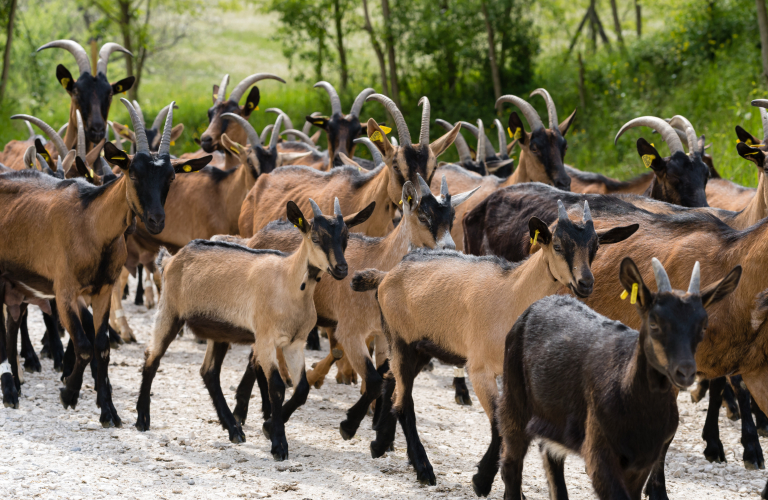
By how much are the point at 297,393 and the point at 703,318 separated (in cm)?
336

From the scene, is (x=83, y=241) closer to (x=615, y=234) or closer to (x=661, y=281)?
(x=615, y=234)

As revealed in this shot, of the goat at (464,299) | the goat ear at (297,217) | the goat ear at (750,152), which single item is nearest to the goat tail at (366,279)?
the goat at (464,299)

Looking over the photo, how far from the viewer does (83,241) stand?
279 inches

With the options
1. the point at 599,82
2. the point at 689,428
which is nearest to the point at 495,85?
the point at 599,82

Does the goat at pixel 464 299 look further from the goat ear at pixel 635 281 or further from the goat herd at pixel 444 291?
the goat ear at pixel 635 281

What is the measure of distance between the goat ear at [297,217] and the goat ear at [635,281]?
9.19 ft

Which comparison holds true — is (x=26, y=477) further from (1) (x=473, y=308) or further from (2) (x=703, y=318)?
(2) (x=703, y=318)

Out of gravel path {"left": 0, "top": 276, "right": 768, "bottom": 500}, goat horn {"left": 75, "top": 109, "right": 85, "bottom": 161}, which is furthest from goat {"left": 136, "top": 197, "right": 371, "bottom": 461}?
goat horn {"left": 75, "top": 109, "right": 85, "bottom": 161}

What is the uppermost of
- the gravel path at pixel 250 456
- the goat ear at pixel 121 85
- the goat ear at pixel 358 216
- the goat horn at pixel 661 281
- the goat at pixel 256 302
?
the goat ear at pixel 121 85

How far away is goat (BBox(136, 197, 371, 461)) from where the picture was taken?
6.12m

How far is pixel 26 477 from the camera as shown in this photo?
5301 mm

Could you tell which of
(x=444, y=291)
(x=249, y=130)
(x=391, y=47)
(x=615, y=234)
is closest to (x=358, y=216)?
(x=444, y=291)

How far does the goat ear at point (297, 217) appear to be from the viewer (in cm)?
624

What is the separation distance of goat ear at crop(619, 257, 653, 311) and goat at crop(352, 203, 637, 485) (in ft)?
3.03
